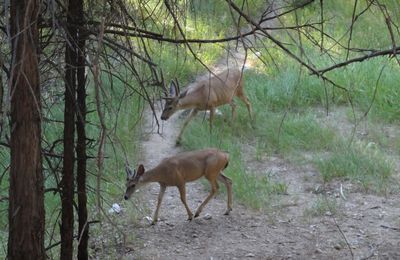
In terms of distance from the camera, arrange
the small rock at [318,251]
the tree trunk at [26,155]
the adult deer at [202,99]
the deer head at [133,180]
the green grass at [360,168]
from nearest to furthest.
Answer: the tree trunk at [26,155], the small rock at [318,251], the deer head at [133,180], the green grass at [360,168], the adult deer at [202,99]

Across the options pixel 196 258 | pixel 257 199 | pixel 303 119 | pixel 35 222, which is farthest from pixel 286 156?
pixel 35 222

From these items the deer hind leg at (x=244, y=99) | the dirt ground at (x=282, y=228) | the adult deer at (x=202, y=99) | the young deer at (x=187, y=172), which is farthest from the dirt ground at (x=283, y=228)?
the deer hind leg at (x=244, y=99)

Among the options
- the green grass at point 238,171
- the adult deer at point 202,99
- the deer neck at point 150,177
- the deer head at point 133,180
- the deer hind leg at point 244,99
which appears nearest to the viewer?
the deer head at point 133,180

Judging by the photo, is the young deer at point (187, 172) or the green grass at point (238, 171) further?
the green grass at point (238, 171)

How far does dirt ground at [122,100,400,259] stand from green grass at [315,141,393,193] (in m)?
0.12

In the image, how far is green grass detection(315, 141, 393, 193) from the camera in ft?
25.5

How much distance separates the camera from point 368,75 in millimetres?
10070

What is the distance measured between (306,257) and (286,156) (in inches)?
103

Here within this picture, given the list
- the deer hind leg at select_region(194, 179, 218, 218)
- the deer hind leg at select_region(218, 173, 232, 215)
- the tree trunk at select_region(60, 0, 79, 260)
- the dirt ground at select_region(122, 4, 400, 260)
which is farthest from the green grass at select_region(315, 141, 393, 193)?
the tree trunk at select_region(60, 0, 79, 260)

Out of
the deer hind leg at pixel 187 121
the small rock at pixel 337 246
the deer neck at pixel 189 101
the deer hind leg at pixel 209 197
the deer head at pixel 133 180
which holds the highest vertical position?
the deer neck at pixel 189 101

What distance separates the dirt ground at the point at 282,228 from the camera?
20.9 ft

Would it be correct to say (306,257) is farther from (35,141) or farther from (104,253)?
(35,141)

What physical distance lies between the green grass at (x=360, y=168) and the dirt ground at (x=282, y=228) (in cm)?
12

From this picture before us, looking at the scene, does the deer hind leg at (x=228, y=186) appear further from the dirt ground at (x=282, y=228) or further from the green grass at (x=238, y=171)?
the green grass at (x=238, y=171)
